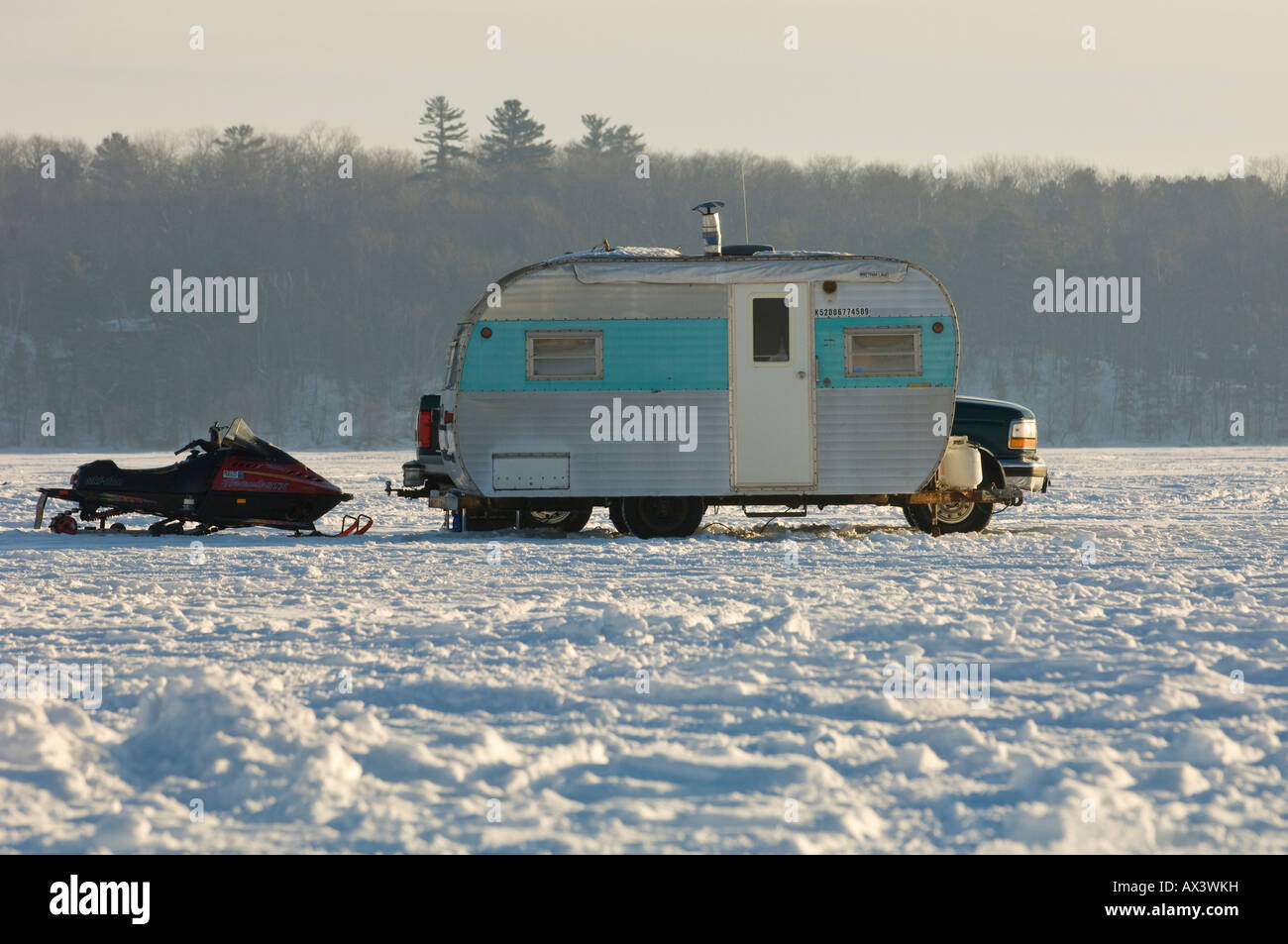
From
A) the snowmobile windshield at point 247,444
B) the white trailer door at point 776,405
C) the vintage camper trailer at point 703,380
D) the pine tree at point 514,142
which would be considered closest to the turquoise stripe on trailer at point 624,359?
the vintage camper trailer at point 703,380

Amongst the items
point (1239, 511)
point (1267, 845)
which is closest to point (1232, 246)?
point (1239, 511)

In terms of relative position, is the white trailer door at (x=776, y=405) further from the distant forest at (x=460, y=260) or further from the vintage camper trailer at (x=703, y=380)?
the distant forest at (x=460, y=260)

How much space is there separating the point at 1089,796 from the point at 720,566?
23.0 ft

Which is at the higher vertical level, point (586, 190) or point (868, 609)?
point (586, 190)

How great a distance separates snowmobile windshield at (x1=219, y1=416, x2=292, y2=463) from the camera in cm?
1491

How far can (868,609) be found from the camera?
9.60m

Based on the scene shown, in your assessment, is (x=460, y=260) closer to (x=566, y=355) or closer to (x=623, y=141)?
(x=623, y=141)

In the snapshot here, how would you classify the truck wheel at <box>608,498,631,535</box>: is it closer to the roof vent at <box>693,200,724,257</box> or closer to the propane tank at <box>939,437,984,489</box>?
the roof vent at <box>693,200,724,257</box>

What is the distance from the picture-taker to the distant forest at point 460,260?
77688 mm

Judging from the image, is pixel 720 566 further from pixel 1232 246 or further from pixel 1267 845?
pixel 1232 246

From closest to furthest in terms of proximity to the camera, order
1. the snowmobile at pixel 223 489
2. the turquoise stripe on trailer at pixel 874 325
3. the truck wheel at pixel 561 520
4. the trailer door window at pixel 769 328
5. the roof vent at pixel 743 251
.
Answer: the turquoise stripe on trailer at pixel 874 325 → the trailer door window at pixel 769 328 → the snowmobile at pixel 223 489 → the roof vent at pixel 743 251 → the truck wheel at pixel 561 520

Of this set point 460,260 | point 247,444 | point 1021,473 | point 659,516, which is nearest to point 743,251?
point 659,516

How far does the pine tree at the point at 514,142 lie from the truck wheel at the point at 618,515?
89.9 metres
